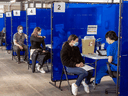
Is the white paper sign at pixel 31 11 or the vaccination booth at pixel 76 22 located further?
the white paper sign at pixel 31 11

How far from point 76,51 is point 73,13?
2.93 feet

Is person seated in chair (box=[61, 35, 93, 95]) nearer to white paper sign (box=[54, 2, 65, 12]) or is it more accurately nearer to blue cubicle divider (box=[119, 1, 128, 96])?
white paper sign (box=[54, 2, 65, 12])

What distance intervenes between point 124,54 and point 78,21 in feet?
5.64

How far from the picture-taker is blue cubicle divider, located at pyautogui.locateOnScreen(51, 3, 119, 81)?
15.0ft

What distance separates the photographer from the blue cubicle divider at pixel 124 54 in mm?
3158

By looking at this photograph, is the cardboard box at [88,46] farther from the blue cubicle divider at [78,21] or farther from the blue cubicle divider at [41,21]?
the blue cubicle divider at [41,21]

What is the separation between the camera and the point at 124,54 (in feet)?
10.7

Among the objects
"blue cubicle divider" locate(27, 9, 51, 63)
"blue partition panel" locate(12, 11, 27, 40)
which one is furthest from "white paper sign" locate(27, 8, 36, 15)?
"blue partition panel" locate(12, 11, 27, 40)

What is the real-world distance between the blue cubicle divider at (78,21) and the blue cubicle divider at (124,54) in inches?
64.9

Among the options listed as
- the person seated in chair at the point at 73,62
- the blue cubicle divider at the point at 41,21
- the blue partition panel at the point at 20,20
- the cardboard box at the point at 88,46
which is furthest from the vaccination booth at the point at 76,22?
the blue partition panel at the point at 20,20

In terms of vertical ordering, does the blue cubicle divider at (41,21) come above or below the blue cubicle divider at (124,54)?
above

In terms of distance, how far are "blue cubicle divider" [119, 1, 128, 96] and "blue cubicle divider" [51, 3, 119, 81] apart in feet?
5.41

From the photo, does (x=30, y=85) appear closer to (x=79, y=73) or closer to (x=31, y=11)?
(x=79, y=73)

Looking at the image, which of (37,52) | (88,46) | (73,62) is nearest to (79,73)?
(73,62)
